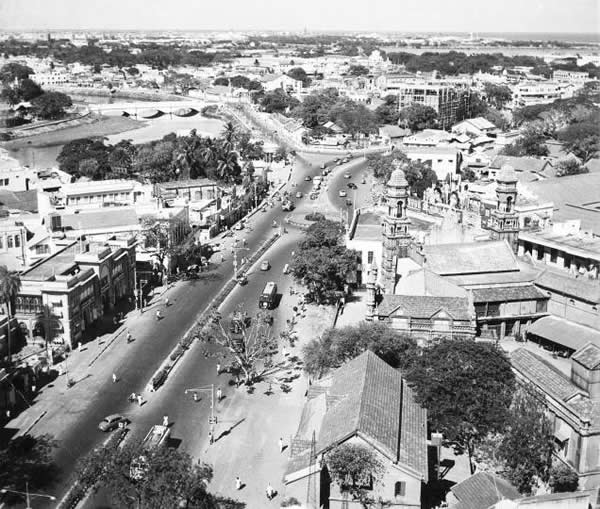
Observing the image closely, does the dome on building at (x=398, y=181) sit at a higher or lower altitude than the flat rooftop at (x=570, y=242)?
higher

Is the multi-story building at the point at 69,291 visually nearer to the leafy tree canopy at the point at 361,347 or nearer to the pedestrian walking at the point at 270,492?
the leafy tree canopy at the point at 361,347

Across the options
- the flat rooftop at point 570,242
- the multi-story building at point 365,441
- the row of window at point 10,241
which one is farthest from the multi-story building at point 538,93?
the multi-story building at point 365,441

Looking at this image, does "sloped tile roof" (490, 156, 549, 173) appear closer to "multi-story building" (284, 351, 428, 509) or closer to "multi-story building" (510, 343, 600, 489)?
"multi-story building" (510, 343, 600, 489)

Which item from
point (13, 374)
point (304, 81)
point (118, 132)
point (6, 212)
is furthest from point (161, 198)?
point (304, 81)

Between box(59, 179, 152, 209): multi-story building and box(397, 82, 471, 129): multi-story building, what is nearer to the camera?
box(59, 179, 152, 209): multi-story building

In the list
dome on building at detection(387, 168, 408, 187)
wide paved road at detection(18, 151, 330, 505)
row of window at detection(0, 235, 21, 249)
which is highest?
dome on building at detection(387, 168, 408, 187)

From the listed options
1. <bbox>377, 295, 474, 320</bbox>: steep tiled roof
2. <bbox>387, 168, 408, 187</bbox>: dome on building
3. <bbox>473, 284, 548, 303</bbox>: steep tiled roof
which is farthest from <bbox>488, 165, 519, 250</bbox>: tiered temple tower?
<bbox>377, 295, 474, 320</bbox>: steep tiled roof

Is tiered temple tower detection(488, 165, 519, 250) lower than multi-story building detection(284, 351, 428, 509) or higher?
higher

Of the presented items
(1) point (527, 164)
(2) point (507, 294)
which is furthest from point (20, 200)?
(1) point (527, 164)

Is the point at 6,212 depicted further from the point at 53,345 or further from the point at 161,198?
the point at 53,345
